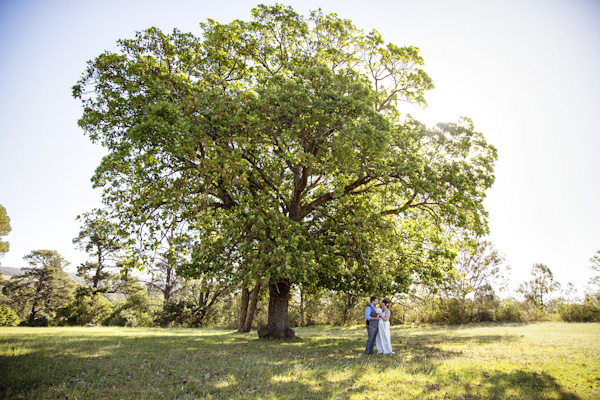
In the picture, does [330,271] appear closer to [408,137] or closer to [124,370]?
[408,137]

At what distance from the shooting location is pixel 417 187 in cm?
1426

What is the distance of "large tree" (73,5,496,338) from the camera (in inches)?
531

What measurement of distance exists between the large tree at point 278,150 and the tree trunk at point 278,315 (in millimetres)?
61

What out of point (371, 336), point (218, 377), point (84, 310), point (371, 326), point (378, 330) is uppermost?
point (371, 326)

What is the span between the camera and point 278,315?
58.6 ft

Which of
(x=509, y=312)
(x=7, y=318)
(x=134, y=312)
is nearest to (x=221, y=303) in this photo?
(x=134, y=312)

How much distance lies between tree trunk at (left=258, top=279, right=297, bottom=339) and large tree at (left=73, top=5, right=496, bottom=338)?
0.06 meters

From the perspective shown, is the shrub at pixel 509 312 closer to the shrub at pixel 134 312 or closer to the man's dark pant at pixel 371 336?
the man's dark pant at pixel 371 336

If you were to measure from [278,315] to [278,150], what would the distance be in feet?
29.1

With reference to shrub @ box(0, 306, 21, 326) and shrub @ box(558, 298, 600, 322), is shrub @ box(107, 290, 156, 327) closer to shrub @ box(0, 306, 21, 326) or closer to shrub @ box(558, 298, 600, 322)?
shrub @ box(0, 306, 21, 326)

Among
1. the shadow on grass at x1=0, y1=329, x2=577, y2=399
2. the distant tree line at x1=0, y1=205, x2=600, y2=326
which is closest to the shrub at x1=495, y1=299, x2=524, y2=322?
the distant tree line at x1=0, y1=205, x2=600, y2=326

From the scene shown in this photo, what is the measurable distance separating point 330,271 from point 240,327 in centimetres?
1311

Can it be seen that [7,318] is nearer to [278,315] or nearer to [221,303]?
[221,303]

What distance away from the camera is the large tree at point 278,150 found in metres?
13.5
